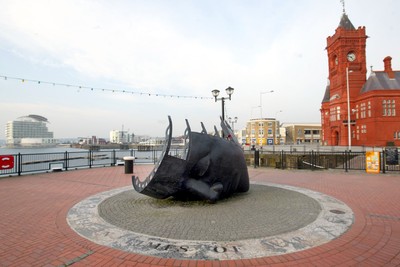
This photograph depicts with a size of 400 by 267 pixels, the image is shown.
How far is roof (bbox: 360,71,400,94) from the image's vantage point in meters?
43.0

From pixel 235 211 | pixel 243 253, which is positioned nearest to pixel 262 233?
pixel 243 253

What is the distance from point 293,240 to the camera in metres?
4.71

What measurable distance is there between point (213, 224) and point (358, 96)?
50.3m

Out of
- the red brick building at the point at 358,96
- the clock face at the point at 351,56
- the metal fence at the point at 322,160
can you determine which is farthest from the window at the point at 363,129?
the metal fence at the point at 322,160

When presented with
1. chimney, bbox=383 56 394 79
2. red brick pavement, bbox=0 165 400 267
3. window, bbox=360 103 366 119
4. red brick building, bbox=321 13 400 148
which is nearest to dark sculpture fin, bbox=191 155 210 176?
red brick pavement, bbox=0 165 400 267

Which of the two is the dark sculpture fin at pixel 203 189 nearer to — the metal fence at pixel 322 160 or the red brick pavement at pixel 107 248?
the red brick pavement at pixel 107 248

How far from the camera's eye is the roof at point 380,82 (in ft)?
141

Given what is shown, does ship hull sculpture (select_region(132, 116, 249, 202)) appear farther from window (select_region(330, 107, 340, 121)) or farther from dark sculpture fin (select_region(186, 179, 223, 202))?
window (select_region(330, 107, 340, 121))

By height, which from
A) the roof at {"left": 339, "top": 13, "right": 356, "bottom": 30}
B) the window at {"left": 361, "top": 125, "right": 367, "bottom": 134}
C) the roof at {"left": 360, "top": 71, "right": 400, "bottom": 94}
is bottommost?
the window at {"left": 361, "top": 125, "right": 367, "bottom": 134}

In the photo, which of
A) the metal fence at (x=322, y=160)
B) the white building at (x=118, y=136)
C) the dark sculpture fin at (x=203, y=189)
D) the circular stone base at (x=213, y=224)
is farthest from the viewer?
the white building at (x=118, y=136)

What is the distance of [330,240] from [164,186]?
4.35 m

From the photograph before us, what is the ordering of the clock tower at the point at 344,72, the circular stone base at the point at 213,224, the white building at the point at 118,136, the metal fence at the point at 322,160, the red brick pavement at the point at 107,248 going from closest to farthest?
the red brick pavement at the point at 107,248 < the circular stone base at the point at 213,224 < the metal fence at the point at 322,160 < the clock tower at the point at 344,72 < the white building at the point at 118,136

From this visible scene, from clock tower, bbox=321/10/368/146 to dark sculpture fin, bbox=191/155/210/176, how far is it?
46.5 m

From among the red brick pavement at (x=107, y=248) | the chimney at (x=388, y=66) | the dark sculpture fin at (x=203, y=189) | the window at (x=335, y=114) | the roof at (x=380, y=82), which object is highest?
the chimney at (x=388, y=66)
